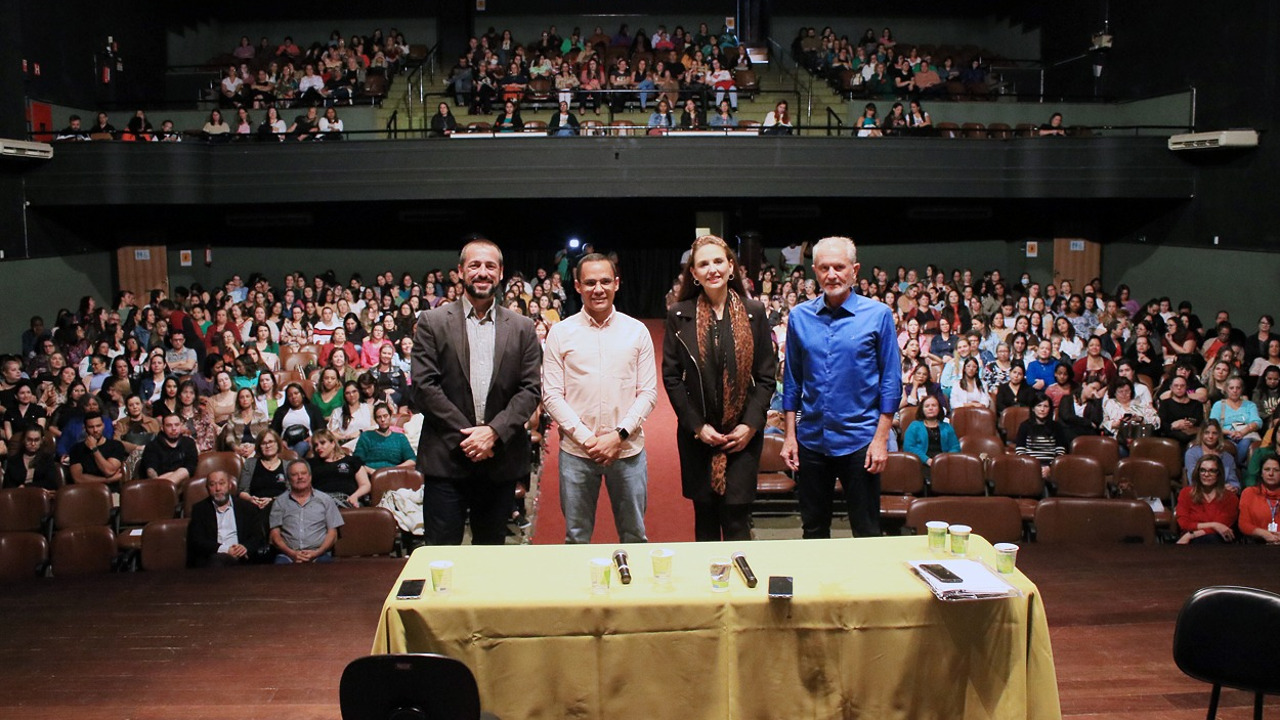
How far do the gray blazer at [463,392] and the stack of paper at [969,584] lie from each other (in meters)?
1.66

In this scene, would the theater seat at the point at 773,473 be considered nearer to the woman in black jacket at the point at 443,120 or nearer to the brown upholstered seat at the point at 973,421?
the brown upholstered seat at the point at 973,421

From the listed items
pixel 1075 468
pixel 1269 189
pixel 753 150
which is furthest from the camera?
pixel 753 150

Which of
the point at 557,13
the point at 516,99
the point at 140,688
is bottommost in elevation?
the point at 140,688

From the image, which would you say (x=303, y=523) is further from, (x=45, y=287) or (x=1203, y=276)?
(x=1203, y=276)

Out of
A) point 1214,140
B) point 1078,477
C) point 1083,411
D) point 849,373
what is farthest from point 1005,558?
point 1214,140

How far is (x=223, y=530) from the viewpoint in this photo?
17.9 ft

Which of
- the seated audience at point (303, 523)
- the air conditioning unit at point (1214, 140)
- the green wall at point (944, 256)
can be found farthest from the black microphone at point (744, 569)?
the green wall at point (944, 256)

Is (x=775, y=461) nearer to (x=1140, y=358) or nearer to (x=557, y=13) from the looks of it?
(x=1140, y=358)

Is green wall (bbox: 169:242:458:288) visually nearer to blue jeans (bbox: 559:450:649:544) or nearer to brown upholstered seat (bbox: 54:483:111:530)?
brown upholstered seat (bbox: 54:483:111:530)

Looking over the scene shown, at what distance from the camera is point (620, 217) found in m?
16.9

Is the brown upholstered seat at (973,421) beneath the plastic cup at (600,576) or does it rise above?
beneath

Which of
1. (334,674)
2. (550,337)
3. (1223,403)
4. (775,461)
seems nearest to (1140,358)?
(1223,403)

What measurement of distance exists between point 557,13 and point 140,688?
17261mm

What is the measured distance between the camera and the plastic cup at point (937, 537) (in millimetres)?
3006
